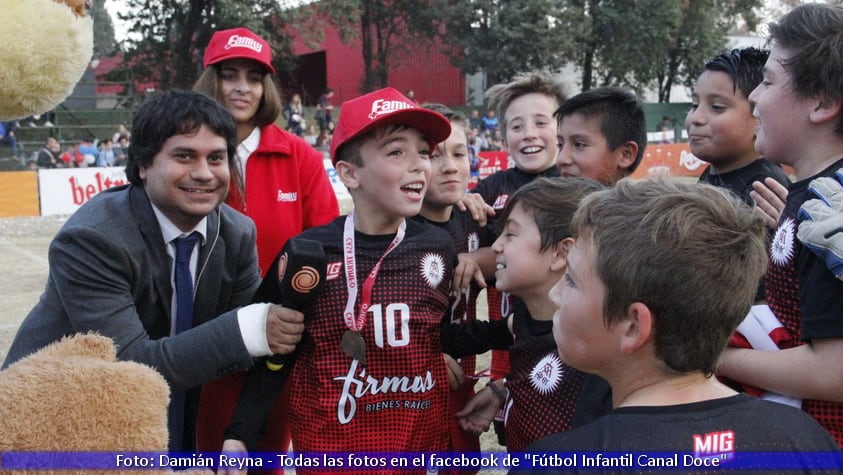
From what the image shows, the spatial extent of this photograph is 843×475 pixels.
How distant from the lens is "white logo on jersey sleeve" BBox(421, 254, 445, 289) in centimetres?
255

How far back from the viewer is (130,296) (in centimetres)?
238

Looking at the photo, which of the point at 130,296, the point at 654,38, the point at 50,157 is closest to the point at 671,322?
the point at 130,296

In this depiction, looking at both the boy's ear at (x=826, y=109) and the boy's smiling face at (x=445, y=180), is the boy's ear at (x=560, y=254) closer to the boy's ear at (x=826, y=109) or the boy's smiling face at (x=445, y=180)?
the boy's ear at (x=826, y=109)

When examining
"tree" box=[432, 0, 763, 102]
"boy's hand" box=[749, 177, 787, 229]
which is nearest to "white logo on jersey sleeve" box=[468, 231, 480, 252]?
"boy's hand" box=[749, 177, 787, 229]

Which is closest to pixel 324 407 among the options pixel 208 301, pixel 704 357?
pixel 208 301

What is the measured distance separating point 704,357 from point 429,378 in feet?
3.86

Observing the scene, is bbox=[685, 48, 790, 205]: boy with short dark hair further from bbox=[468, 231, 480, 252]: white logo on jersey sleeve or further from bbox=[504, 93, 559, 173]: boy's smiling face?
bbox=[468, 231, 480, 252]: white logo on jersey sleeve

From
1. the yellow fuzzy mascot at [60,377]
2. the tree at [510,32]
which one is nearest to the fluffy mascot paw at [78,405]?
the yellow fuzzy mascot at [60,377]

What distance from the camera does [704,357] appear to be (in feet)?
4.94

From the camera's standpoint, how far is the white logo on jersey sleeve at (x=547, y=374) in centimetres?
226

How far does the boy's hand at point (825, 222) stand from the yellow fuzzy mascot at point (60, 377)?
1.58m

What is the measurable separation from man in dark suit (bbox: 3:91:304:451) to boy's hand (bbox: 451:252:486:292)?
0.61m

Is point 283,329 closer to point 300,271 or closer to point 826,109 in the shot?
point 300,271

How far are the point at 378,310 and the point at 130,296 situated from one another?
2.73ft
